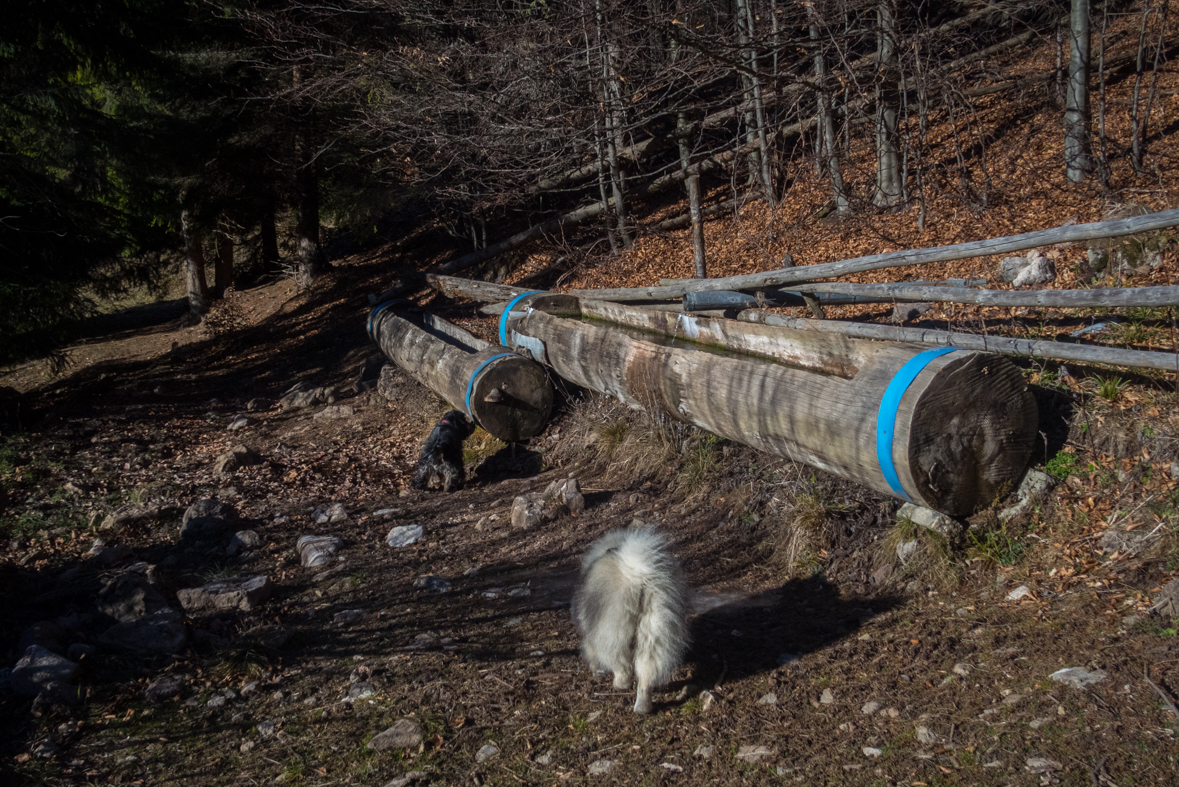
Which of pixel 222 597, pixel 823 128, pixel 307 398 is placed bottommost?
pixel 222 597

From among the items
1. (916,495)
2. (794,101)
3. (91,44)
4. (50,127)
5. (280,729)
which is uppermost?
(91,44)

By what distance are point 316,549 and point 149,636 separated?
1334 mm

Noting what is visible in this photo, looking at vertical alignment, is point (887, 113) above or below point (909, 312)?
above

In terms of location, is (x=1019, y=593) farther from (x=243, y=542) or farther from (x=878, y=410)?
(x=243, y=542)

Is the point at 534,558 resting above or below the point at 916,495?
below

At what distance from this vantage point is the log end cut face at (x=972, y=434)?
11.5 feet

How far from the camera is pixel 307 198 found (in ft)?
49.1

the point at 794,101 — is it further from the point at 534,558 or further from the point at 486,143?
the point at 534,558

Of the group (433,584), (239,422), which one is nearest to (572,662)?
(433,584)

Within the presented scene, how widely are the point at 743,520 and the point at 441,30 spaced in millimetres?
9816

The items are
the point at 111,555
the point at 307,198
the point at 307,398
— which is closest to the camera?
the point at 111,555

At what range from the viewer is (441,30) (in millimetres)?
11391

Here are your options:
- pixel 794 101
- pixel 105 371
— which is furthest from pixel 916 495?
pixel 105 371

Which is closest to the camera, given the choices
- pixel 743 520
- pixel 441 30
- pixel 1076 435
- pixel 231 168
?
pixel 1076 435
